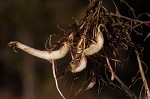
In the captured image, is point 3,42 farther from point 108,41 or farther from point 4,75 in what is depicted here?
point 108,41

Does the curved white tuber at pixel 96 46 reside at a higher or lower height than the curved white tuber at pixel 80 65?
higher

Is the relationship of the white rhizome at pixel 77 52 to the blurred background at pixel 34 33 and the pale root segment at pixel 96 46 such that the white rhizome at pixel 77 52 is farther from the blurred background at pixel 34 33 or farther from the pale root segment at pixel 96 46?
the blurred background at pixel 34 33

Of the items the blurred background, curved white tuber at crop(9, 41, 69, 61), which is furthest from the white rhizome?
the blurred background

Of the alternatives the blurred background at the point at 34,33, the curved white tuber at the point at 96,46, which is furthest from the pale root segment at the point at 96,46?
the blurred background at the point at 34,33

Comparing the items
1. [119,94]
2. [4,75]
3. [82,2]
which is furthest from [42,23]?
[4,75]

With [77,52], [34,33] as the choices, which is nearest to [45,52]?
[77,52]

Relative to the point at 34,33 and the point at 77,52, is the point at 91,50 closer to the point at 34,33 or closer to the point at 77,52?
the point at 77,52
